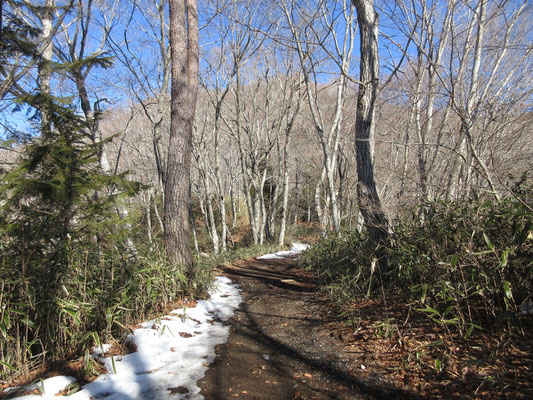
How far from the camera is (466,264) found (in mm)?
2795

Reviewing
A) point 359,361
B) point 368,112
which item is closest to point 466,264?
point 359,361

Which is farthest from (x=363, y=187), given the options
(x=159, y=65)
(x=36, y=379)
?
(x=159, y=65)

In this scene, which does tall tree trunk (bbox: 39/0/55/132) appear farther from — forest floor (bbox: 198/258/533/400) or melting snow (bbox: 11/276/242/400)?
forest floor (bbox: 198/258/533/400)

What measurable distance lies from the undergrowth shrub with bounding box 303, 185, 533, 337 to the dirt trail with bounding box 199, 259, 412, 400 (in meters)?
0.79

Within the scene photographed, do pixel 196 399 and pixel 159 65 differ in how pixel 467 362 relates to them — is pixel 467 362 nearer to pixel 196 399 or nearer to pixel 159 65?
pixel 196 399

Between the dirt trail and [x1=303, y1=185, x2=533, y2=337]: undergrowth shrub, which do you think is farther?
[x1=303, y1=185, x2=533, y2=337]: undergrowth shrub

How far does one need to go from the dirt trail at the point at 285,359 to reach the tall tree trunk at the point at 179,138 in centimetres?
162

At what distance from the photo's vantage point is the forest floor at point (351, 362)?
7.18ft

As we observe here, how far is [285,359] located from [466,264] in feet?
6.67

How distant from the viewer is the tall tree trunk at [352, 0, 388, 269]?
4406 mm

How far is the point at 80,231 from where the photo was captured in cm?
341

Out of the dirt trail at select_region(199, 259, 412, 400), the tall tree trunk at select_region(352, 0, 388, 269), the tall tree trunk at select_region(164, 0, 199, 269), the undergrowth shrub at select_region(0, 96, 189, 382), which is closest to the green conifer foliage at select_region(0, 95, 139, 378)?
the undergrowth shrub at select_region(0, 96, 189, 382)

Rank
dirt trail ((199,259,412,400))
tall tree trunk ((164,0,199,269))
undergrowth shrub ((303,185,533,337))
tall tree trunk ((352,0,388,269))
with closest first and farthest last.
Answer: dirt trail ((199,259,412,400)), undergrowth shrub ((303,185,533,337)), tall tree trunk ((352,0,388,269)), tall tree trunk ((164,0,199,269))

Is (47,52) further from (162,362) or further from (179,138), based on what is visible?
(162,362)
